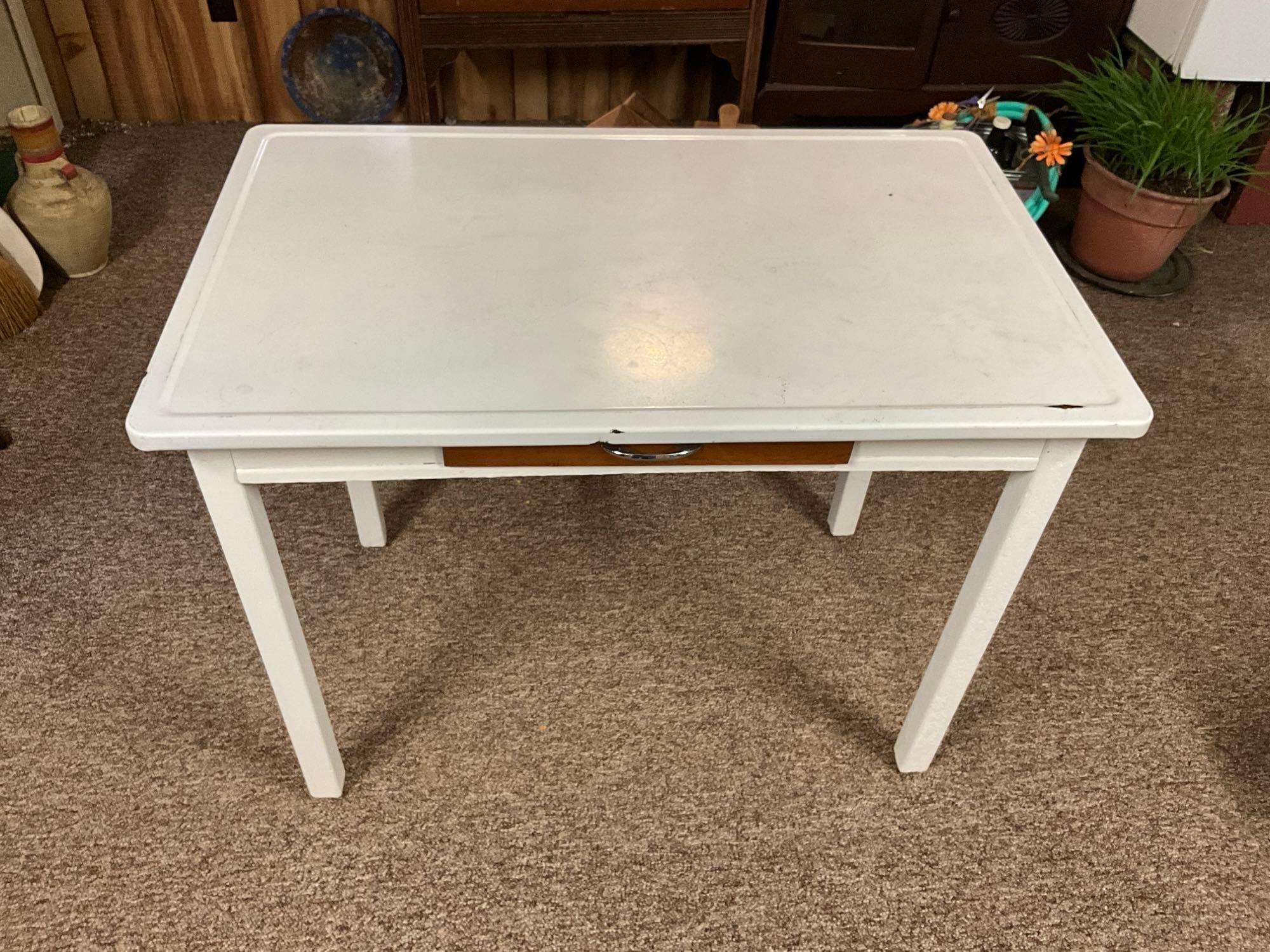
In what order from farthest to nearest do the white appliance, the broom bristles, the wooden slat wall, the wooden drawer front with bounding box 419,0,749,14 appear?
the wooden slat wall, the wooden drawer front with bounding box 419,0,749,14, the white appliance, the broom bristles

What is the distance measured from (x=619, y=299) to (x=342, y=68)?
6.75 ft

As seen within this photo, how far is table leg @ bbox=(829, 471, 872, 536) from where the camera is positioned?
1623mm

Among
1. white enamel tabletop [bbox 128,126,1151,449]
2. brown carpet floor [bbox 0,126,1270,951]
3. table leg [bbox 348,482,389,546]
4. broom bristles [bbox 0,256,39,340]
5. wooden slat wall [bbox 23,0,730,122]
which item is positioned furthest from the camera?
wooden slat wall [bbox 23,0,730,122]

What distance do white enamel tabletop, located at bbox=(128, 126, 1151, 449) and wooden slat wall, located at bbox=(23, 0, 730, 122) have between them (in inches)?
61.9

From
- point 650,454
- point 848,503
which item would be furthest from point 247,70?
point 650,454

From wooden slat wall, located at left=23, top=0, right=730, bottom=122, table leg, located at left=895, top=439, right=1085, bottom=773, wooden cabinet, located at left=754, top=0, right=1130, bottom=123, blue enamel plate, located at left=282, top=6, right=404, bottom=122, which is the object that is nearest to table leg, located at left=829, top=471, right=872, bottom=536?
table leg, located at left=895, top=439, right=1085, bottom=773

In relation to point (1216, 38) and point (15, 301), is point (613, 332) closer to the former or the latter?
point (15, 301)

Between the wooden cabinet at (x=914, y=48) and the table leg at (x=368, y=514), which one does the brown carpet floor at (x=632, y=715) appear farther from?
the wooden cabinet at (x=914, y=48)

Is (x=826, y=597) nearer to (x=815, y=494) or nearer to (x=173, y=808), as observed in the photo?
(x=815, y=494)

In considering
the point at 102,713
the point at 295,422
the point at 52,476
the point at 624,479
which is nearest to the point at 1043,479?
the point at 295,422

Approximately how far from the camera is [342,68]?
8.95ft

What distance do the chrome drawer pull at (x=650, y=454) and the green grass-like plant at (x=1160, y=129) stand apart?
5.47 ft

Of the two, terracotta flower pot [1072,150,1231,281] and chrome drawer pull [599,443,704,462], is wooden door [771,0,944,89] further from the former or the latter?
chrome drawer pull [599,443,704,462]

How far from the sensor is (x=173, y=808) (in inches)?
51.4
